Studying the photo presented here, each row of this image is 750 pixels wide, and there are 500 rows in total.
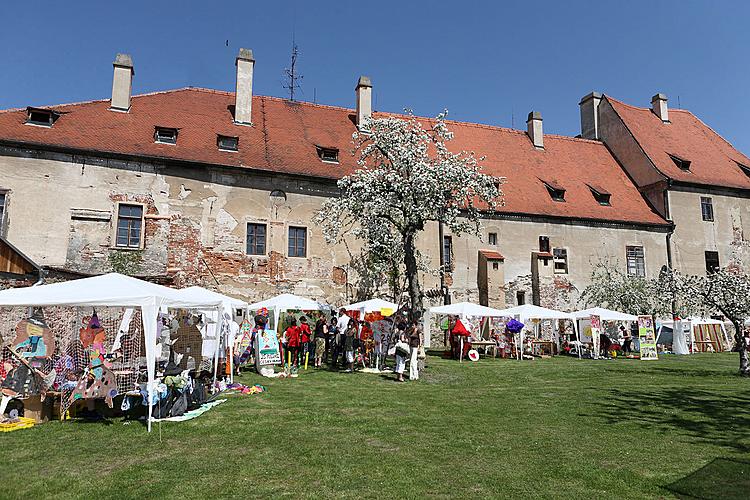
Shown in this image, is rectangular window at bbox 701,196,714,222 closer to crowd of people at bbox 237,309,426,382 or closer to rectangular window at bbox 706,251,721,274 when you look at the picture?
rectangular window at bbox 706,251,721,274

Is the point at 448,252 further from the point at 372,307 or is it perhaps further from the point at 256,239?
the point at 256,239

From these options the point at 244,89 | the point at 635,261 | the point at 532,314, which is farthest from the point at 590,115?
the point at 244,89

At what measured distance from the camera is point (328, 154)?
26562 mm

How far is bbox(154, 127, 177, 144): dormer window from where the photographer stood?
23444 mm

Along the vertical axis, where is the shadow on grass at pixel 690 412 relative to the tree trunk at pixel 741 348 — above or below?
below

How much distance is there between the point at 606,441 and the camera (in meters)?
8.11

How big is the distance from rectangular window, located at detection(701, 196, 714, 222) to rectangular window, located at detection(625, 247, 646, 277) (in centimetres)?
511

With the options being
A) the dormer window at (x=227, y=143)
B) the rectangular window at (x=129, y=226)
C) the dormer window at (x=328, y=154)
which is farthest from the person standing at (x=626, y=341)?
the rectangular window at (x=129, y=226)

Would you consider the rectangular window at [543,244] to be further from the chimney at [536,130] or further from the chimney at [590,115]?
the chimney at [590,115]

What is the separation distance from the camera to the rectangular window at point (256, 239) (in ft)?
78.6

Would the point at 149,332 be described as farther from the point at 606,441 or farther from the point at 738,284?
the point at 738,284

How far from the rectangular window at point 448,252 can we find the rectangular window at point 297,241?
7.39 metres

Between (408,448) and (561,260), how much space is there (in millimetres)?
24158

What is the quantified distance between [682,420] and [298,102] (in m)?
25.4
